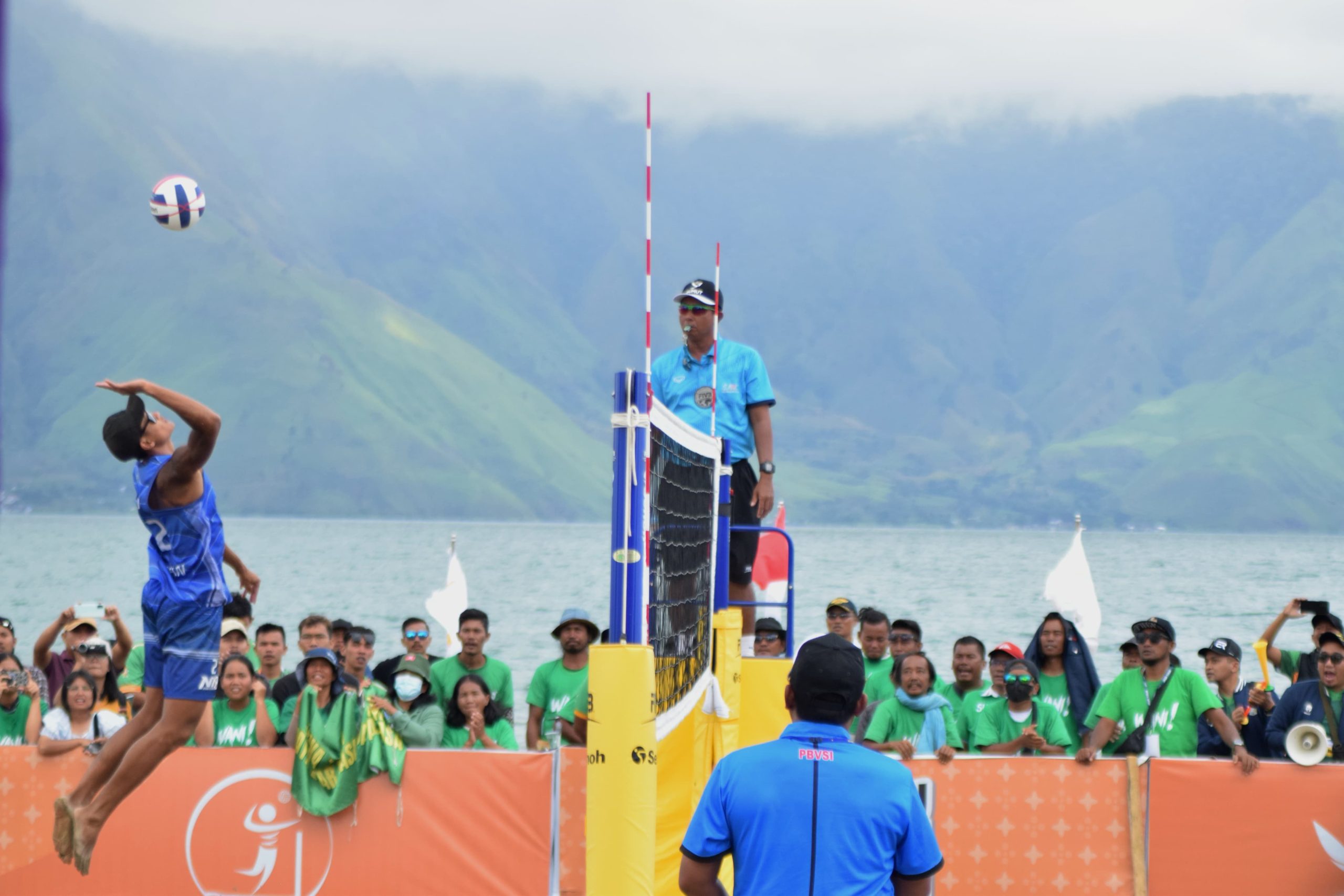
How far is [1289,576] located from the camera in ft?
350

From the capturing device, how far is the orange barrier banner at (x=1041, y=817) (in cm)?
1020

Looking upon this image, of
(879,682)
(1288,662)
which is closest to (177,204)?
(879,682)

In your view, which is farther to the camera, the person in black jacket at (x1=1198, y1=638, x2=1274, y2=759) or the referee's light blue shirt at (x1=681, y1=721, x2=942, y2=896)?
the person in black jacket at (x1=1198, y1=638, x2=1274, y2=759)

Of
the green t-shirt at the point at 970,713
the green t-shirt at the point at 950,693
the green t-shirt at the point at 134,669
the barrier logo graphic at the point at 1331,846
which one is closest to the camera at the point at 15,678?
the green t-shirt at the point at 134,669

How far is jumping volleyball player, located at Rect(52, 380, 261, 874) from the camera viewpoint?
7.21 m

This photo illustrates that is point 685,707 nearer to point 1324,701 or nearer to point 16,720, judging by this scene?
point 1324,701

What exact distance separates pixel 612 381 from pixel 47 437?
20394cm

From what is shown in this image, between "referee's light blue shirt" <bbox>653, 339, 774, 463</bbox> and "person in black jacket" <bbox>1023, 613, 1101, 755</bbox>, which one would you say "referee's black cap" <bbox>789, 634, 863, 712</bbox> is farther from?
"person in black jacket" <bbox>1023, 613, 1101, 755</bbox>

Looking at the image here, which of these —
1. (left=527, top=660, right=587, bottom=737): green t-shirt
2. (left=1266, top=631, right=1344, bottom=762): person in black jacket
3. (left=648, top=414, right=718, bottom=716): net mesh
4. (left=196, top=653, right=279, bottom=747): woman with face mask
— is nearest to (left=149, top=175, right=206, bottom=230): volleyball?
(left=648, top=414, right=718, bottom=716): net mesh

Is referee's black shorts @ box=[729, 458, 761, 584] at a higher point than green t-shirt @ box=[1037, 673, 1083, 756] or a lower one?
higher

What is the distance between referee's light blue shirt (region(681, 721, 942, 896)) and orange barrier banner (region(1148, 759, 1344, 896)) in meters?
6.34

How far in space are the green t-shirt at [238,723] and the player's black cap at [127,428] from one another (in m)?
4.17

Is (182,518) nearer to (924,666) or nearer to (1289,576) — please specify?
(924,666)

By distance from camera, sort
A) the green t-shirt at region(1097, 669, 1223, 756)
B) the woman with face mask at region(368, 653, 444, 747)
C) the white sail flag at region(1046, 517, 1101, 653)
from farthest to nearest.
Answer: the white sail flag at region(1046, 517, 1101, 653), the woman with face mask at region(368, 653, 444, 747), the green t-shirt at region(1097, 669, 1223, 756)
